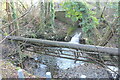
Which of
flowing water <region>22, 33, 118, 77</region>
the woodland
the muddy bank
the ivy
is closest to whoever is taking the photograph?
the woodland

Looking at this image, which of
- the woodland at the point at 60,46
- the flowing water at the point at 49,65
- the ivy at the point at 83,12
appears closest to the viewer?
the woodland at the point at 60,46

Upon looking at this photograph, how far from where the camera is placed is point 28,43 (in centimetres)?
569

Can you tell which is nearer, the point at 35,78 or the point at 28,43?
the point at 35,78

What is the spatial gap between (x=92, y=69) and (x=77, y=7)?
11.6ft

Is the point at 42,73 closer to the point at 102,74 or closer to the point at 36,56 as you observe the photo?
the point at 36,56

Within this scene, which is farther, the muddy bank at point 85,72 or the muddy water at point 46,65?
the muddy water at point 46,65

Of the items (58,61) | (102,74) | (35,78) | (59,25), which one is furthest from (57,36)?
(35,78)

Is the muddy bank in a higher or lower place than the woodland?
lower

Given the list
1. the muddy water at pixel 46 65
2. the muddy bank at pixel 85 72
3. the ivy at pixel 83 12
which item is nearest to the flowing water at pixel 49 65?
the muddy water at pixel 46 65

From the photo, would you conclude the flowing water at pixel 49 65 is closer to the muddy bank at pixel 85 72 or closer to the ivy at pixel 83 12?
the muddy bank at pixel 85 72

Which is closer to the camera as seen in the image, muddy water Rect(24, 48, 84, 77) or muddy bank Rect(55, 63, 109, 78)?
muddy bank Rect(55, 63, 109, 78)

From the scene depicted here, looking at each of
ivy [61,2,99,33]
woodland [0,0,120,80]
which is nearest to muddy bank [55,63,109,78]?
woodland [0,0,120,80]

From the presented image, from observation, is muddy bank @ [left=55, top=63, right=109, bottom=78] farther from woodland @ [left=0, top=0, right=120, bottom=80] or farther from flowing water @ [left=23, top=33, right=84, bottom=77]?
flowing water @ [left=23, top=33, right=84, bottom=77]

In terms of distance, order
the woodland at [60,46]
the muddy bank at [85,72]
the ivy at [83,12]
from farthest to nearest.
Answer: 1. the ivy at [83,12]
2. the muddy bank at [85,72]
3. the woodland at [60,46]
